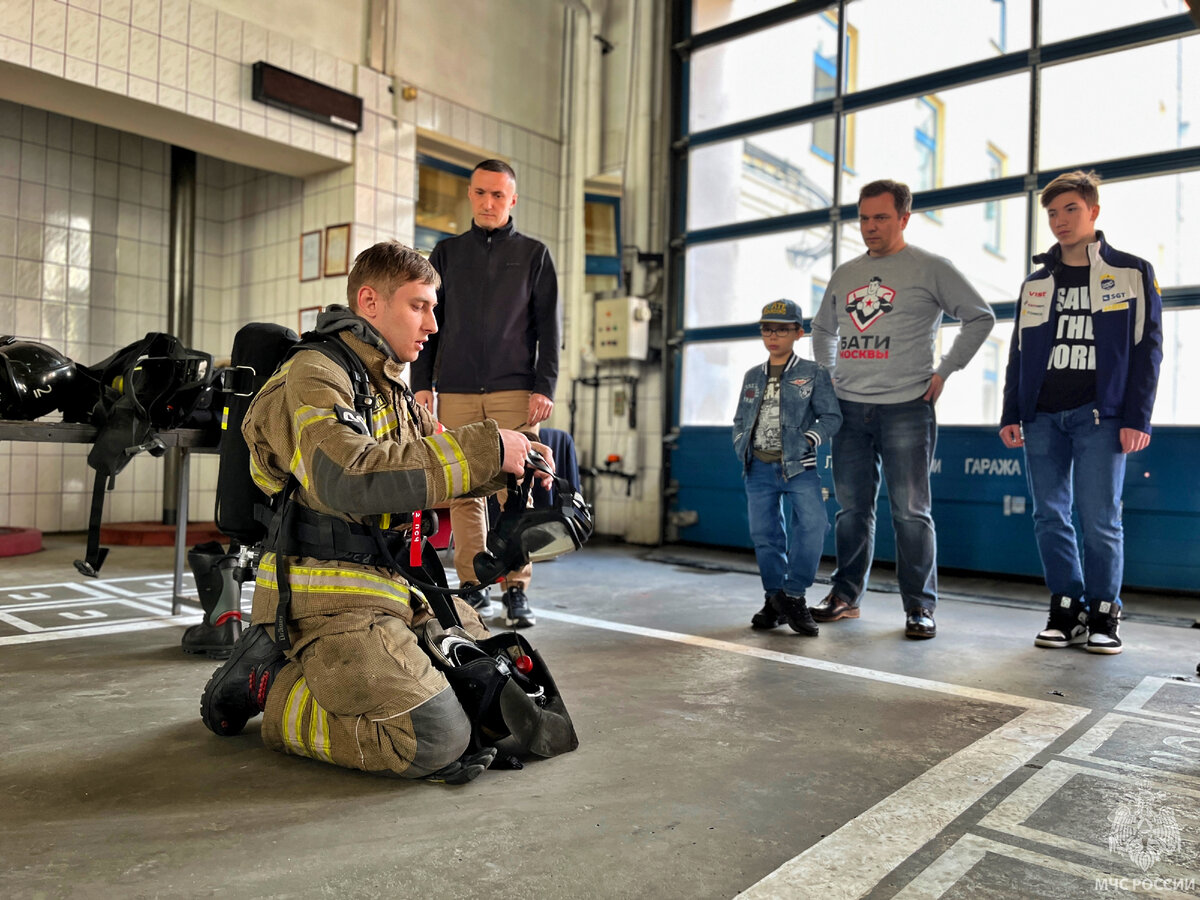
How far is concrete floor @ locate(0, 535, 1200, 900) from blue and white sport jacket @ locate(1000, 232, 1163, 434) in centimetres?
91

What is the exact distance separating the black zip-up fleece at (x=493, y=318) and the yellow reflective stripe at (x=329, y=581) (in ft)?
5.73

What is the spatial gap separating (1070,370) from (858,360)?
2.56ft

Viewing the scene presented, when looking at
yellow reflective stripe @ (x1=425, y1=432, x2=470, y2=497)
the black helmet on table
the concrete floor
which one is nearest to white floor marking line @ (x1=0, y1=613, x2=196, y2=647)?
the concrete floor

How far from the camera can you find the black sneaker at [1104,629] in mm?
3189

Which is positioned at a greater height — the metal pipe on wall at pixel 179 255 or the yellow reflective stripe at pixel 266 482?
the metal pipe on wall at pixel 179 255

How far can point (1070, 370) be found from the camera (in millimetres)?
3314

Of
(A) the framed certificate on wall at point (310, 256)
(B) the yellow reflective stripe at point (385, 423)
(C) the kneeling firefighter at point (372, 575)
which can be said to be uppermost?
(A) the framed certificate on wall at point (310, 256)

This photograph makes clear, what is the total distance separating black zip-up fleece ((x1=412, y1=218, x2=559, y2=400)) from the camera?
3.54m

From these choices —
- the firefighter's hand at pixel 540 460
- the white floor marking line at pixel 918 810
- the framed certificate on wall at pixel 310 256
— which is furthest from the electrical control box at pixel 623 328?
the firefighter's hand at pixel 540 460

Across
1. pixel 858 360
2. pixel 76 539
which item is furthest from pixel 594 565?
pixel 76 539

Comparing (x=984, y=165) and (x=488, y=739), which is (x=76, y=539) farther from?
(x=984, y=165)

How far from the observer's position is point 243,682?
194cm

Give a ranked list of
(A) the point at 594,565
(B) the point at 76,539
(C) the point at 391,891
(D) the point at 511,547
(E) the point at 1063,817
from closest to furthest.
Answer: (C) the point at 391,891 → (E) the point at 1063,817 → (D) the point at 511,547 → (A) the point at 594,565 → (B) the point at 76,539

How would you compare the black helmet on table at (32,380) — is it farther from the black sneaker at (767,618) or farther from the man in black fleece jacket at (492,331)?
the black sneaker at (767,618)
